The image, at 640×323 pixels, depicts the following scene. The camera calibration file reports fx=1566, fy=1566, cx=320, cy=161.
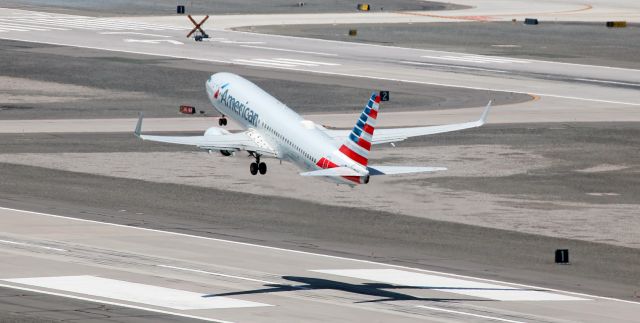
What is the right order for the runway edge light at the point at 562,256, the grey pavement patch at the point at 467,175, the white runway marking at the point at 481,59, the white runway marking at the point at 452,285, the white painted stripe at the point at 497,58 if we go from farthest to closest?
the white painted stripe at the point at 497,58 < the white runway marking at the point at 481,59 < the grey pavement patch at the point at 467,175 < the runway edge light at the point at 562,256 < the white runway marking at the point at 452,285

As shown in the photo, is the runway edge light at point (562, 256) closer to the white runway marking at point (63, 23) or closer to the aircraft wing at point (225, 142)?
the aircraft wing at point (225, 142)

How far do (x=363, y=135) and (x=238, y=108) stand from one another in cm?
2191

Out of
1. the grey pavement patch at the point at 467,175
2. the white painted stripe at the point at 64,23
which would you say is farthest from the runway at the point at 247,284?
the white painted stripe at the point at 64,23

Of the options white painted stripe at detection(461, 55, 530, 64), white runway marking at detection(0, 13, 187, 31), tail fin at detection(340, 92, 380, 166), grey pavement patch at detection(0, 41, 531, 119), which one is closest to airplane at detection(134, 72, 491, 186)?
tail fin at detection(340, 92, 380, 166)

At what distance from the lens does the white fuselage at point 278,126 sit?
66562mm

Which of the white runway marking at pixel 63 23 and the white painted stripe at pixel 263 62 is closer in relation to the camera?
the white painted stripe at pixel 263 62

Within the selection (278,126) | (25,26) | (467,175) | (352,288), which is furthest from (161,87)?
(352,288)

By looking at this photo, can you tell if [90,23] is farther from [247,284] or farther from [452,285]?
[452,285]

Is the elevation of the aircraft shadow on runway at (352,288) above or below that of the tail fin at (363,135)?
below

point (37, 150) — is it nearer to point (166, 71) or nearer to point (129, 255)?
point (129, 255)

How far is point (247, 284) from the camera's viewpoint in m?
54.4

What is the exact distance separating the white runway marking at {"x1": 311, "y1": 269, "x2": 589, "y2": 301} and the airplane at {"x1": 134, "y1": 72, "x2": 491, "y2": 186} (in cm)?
542

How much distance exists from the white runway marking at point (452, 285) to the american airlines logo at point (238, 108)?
72.6 ft

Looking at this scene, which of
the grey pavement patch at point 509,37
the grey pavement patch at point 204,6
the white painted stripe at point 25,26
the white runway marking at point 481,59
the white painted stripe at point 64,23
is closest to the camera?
the white runway marking at point 481,59
